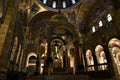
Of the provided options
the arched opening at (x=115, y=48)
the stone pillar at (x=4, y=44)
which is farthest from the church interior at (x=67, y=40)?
the stone pillar at (x=4, y=44)

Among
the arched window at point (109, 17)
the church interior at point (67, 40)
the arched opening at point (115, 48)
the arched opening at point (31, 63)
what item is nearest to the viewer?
the church interior at point (67, 40)

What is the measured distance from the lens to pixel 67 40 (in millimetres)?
19281

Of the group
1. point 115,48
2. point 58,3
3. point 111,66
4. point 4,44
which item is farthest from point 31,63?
point 4,44

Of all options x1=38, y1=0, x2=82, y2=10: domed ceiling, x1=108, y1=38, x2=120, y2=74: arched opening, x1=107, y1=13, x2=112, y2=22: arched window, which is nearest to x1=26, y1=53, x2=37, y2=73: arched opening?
x1=38, y1=0, x2=82, y2=10: domed ceiling

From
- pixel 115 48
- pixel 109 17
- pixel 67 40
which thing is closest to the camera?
pixel 109 17

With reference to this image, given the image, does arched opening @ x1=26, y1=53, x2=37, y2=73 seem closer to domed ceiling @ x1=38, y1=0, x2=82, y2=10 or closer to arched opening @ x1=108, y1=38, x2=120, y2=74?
domed ceiling @ x1=38, y1=0, x2=82, y2=10

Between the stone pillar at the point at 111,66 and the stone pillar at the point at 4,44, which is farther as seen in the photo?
the stone pillar at the point at 111,66

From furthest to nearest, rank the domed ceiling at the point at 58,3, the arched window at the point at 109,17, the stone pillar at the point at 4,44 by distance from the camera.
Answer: the domed ceiling at the point at 58,3
the arched window at the point at 109,17
the stone pillar at the point at 4,44

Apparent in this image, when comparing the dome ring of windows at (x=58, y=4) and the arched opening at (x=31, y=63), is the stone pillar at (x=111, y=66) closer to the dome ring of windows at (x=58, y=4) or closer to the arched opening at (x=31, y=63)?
the dome ring of windows at (x=58, y=4)

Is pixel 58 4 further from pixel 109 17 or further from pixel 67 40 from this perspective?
pixel 109 17

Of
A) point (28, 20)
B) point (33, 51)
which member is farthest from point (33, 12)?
point (33, 51)

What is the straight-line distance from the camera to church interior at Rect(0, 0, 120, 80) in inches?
425

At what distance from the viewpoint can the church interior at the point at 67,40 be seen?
1080 centimetres

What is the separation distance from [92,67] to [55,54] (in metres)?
7.14
